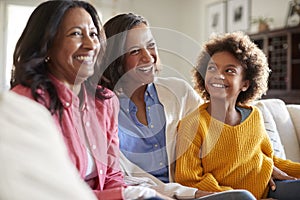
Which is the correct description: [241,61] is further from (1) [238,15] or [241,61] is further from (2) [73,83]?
(1) [238,15]

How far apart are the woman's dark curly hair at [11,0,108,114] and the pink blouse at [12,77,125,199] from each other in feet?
0.06

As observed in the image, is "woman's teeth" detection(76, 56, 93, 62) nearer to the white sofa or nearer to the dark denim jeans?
the dark denim jeans

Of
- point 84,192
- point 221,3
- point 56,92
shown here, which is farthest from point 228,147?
point 221,3

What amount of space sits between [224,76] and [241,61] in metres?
0.10

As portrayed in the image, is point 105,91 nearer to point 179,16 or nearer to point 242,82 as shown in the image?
point 242,82

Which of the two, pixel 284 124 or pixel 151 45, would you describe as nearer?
pixel 151 45

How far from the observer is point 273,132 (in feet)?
6.90

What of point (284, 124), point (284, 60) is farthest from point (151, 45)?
point (284, 60)

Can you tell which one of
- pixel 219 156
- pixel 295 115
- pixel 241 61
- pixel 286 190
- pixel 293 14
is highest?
pixel 293 14

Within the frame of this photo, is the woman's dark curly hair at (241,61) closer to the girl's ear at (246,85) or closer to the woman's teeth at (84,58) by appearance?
the girl's ear at (246,85)

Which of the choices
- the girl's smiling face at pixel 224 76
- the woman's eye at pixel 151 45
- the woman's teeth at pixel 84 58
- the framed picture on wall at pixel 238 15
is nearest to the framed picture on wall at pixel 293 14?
the framed picture on wall at pixel 238 15

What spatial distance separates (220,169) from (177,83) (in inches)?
15.6

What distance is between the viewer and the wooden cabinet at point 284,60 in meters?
4.84

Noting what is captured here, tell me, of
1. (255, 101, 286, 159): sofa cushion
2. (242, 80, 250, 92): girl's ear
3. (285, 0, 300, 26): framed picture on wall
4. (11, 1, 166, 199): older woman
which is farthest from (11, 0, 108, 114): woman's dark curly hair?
(285, 0, 300, 26): framed picture on wall
